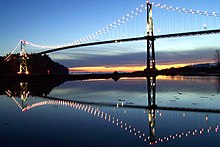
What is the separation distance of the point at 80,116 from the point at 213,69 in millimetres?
58822

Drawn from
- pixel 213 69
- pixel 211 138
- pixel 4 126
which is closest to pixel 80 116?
pixel 4 126

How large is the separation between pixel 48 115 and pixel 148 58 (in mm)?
37117

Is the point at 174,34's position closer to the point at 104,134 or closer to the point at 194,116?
the point at 194,116

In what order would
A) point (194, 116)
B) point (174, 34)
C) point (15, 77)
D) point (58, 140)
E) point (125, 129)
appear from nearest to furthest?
1. point (58, 140)
2. point (125, 129)
3. point (194, 116)
4. point (174, 34)
5. point (15, 77)

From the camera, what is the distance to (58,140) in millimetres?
7617

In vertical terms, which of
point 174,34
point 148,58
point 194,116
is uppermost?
point 174,34

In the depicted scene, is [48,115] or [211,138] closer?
[211,138]

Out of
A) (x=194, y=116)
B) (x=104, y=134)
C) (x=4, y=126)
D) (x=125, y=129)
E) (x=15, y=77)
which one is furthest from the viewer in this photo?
(x=15, y=77)

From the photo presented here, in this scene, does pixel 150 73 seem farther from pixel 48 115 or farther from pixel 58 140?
pixel 58 140

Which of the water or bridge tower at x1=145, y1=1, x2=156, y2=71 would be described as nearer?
the water

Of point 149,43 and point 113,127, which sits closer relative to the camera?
point 113,127

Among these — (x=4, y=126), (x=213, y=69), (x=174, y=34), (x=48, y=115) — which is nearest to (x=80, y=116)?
(x=48, y=115)

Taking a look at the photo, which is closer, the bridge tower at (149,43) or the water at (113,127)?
the water at (113,127)

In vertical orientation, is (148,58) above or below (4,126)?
above
